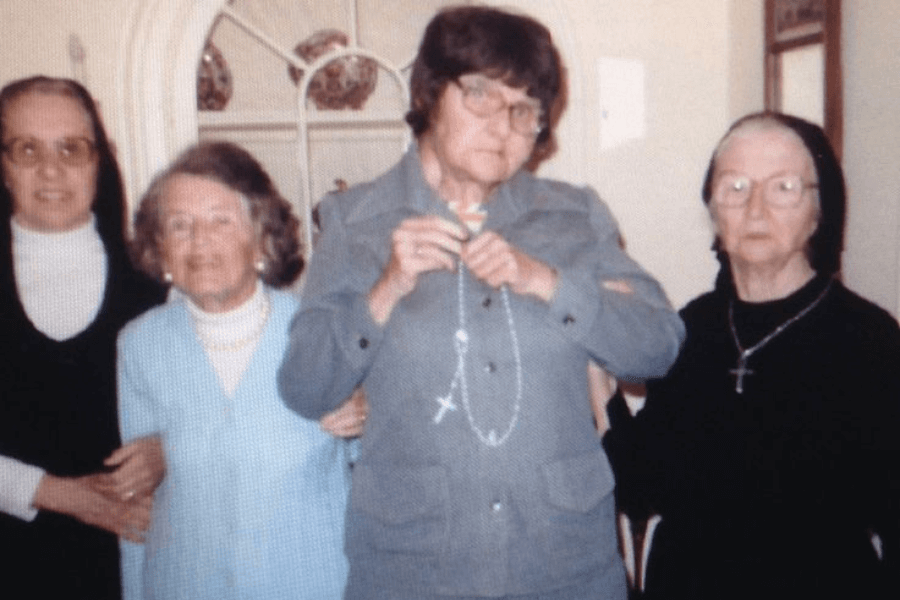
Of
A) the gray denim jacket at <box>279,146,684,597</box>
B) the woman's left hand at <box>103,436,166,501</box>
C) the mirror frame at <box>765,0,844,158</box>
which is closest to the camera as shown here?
the gray denim jacket at <box>279,146,684,597</box>

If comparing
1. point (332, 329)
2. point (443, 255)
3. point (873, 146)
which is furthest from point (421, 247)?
point (873, 146)

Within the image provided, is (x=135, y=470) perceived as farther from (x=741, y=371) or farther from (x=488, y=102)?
(x=741, y=371)

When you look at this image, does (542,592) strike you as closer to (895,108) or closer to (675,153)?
(895,108)

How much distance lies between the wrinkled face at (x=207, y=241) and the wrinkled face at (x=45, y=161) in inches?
8.0

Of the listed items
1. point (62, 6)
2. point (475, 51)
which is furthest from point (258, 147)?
point (475, 51)

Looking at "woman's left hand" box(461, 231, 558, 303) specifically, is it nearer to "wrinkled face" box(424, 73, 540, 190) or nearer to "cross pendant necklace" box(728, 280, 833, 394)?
"wrinkled face" box(424, 73, 540, 190)

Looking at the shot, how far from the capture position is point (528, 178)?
52.6 inches

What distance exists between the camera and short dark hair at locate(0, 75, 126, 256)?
1.49 m

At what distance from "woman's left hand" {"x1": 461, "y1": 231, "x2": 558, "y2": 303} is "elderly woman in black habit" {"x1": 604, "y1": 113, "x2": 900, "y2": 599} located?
1.40 ft

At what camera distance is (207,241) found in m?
1.41

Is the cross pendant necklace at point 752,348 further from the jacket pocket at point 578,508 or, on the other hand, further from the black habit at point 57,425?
the black habit at point 57,425

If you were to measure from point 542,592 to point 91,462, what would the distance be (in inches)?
34.3

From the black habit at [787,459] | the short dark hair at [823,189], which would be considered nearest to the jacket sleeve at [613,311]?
the black habit at [787,459]

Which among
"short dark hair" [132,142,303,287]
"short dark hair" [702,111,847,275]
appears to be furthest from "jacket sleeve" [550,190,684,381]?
"short dark hair" [132,142,303,287]
